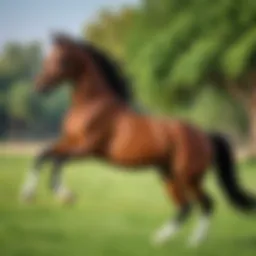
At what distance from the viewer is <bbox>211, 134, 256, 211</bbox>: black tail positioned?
130cm

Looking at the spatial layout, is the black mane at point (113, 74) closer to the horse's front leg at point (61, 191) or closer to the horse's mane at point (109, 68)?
the horse's mane at point (109, 68)

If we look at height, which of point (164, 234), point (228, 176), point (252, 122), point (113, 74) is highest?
point (113, 74)

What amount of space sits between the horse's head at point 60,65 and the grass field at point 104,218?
19cm

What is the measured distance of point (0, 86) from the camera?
1342mm

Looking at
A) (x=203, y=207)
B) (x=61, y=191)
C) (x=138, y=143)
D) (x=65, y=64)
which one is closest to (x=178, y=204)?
(x=203, y=207)

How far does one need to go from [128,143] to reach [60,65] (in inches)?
9.8

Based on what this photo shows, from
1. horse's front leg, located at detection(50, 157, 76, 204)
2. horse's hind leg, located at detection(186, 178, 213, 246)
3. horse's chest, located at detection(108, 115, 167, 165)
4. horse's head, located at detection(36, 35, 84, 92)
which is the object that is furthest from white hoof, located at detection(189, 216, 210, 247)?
horse's head, located at detection(36, 35, 84, 92)

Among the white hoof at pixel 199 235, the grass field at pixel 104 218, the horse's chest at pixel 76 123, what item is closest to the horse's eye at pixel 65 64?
the horse's chest at pixel 76 123

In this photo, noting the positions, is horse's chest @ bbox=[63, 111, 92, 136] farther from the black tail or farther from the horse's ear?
the black tail

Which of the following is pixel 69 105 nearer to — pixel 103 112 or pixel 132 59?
pixel 103 112

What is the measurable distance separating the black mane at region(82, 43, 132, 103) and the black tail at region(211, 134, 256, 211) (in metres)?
0.23

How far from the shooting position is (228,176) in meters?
1.30

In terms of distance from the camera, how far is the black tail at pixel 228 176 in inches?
51.1

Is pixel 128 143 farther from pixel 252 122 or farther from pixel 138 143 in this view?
pixel 252 122
